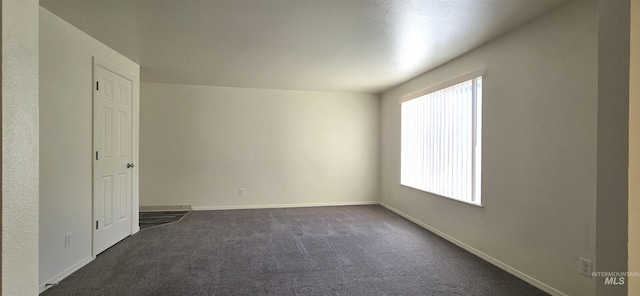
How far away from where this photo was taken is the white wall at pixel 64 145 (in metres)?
2.46

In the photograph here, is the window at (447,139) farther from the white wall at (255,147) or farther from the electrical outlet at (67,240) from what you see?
the electrical outlet at (67,240)

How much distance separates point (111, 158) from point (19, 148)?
2.86 meters

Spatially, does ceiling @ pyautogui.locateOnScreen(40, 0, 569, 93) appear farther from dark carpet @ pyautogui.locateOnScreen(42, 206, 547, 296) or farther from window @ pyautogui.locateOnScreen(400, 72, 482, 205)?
dark carpet @ pyautogui.locateOnScreen(42, 206, 547, 296)

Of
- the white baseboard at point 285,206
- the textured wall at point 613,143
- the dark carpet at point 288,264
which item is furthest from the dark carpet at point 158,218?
the textured wall at point 613,143

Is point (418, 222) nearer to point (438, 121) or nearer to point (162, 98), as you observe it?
point (438, 121)

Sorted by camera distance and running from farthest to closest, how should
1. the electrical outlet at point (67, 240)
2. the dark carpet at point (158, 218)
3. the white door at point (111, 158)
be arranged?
the dark carpet at point (158, 218), the white door at point (111, 158), the electrical outlet at point (67, 240)

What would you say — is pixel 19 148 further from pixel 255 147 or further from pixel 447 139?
pixel 255 147

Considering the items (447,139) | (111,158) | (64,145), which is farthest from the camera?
(447,139)

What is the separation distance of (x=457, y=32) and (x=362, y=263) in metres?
2.43

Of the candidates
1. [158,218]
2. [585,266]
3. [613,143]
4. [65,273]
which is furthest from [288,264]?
[158,218]

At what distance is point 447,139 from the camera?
382 centimetres

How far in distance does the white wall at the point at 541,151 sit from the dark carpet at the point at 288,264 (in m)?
0.33

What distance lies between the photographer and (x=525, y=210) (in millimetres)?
2643

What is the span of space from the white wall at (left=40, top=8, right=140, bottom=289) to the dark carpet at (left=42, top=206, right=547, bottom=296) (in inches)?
10.1
